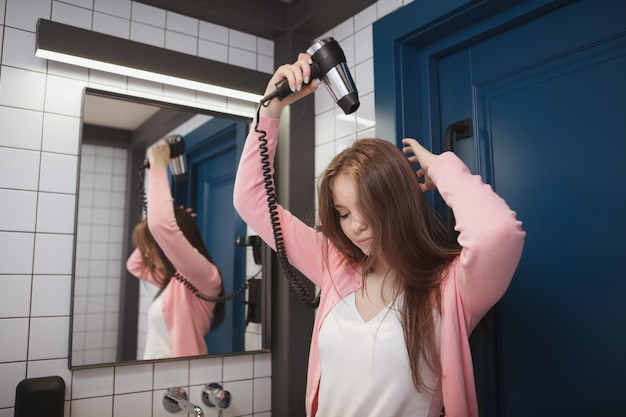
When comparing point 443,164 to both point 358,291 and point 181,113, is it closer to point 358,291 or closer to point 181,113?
point 358,291

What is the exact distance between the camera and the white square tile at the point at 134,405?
1.49 metres

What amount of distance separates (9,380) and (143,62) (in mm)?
1005

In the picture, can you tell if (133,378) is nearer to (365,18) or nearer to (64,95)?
(64,95)

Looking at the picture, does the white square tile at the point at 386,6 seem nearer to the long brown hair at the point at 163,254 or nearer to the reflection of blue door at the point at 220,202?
the reflection of blue door at the point at 220,202

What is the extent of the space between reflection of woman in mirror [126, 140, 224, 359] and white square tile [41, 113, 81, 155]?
23 centimetres

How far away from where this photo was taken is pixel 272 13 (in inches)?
72.5

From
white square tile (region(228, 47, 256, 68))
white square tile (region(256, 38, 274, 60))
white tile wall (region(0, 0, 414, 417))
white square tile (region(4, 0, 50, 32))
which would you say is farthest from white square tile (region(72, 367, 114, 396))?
white square tile (region(256, 38, 274, 60))

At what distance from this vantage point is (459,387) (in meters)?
1.03

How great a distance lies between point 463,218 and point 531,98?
519mm

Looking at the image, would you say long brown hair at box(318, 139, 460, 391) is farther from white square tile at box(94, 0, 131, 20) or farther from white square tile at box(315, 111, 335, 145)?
white square tile at box(94, 0, 131, 20)

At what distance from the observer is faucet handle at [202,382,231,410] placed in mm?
1513

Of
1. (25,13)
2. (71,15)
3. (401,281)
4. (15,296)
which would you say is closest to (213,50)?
(71,15)

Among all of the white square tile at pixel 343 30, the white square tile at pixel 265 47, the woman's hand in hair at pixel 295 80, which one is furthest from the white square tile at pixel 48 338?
the white square tile at pixel 343 30

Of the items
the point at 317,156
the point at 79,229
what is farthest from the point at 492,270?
the point at 79,229
